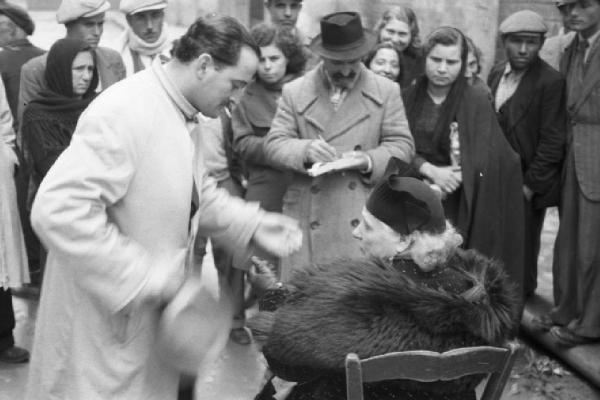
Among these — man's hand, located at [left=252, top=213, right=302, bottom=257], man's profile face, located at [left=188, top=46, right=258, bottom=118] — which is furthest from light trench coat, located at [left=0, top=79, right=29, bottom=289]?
man's profile face, located at [left=188, top=46, right=258, bottom=118]

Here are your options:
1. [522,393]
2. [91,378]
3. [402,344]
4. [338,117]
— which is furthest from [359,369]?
[522,393]

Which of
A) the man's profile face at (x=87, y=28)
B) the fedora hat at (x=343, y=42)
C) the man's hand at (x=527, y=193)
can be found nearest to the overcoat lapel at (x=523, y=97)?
the man's hand at (x=527, y=193)

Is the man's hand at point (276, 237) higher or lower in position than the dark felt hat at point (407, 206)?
lower

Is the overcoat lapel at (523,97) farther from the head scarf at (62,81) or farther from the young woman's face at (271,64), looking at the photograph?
the head scarf at (62,81)

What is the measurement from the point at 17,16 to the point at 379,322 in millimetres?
5693

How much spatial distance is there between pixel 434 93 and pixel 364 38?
80 centimetres

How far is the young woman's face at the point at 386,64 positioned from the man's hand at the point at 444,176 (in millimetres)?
1012

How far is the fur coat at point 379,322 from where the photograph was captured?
3.45m

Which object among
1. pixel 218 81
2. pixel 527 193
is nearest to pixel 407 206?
pixel 218 81

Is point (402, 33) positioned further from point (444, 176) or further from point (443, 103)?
point (444, 176)

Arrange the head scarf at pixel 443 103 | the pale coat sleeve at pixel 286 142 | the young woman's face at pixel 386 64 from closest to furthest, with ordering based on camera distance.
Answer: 1. the pale coat sleeve at pixel 286 142
2. the head scarf at pixel 443 103
3. the young woman's face at pixel 386 64

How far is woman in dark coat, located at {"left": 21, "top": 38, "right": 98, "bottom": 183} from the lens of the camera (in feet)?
20.3

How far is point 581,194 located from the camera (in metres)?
6.23

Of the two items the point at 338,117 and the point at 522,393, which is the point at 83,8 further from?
the point at 522,393
